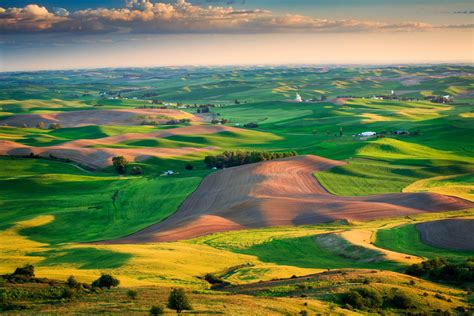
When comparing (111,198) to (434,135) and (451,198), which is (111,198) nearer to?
(451,198)

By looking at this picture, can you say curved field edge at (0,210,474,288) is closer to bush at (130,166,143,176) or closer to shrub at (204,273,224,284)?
shrub at (204,273,224,284)

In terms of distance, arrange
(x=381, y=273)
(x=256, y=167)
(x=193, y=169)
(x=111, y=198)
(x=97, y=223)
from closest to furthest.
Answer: (x=381, y=273) < (x=97, y=223) < (x=111, y=198) < (x=256, y=167) < (x=193, y=169)

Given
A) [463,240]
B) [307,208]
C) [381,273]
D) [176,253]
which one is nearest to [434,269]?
[381,273]

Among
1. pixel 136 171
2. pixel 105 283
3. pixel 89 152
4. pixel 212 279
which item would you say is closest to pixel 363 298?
pixel 212 279

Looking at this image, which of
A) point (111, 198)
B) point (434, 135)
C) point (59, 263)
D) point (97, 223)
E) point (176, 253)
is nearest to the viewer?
point (59, 263)

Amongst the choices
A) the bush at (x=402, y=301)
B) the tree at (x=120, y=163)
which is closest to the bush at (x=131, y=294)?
the bush at (x=402, y=301)

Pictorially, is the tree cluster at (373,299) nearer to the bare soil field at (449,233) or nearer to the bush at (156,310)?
the bush at (156,310)
